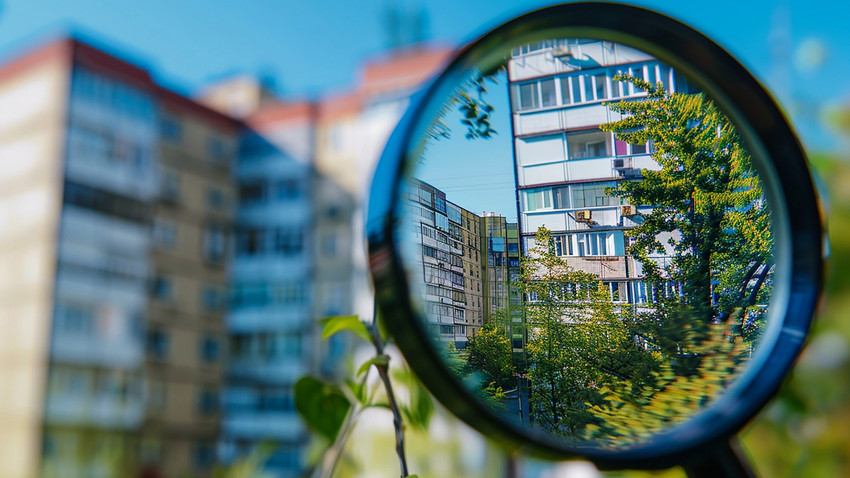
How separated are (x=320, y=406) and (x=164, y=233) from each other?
3.57 m

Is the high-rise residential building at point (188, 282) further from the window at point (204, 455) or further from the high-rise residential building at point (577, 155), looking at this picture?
the high-rise residential building at point (577, 155)

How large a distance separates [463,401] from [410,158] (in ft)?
0.25

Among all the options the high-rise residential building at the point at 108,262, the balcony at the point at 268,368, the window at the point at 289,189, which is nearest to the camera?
the high-rise residential building at the point at 108,262

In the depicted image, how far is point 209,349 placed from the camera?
12.4ft

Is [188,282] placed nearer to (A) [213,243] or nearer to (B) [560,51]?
(A) [213,243]

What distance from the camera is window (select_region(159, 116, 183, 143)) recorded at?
140 inches

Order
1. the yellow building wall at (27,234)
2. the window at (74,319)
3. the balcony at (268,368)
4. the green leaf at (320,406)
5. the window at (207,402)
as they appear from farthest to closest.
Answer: the balcony at (268,368) → the window at (207,402) → the window at (74,319) → the yellow building wall at (27,234) → the green leaf at (320,406)

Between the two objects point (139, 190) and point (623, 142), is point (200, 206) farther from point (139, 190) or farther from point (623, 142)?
point (623, 142)

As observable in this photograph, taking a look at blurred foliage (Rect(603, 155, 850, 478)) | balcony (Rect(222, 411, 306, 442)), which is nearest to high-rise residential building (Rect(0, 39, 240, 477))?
balcony (Rect(222, 411, 306, 442))

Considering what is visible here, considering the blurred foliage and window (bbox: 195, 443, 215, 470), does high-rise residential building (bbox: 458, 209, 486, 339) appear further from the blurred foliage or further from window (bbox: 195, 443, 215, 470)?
window (bbox: 195, 443, 215, 470)

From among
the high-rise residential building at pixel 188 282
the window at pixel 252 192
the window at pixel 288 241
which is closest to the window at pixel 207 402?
the high-rise residential building at pixel 188 282

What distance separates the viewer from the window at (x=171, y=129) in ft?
11.7

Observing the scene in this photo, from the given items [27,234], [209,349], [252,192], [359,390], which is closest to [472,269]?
[359,390]

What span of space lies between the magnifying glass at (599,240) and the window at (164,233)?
3588 mm
